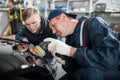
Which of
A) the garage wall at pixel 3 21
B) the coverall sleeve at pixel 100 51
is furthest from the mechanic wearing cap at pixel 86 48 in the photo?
the garage wall at pixel 3 21

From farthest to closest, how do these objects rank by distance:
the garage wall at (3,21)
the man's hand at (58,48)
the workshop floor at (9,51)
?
the garage wall at (3,21)
the man's hand at (58,48)
the workshop floor at (9,51)

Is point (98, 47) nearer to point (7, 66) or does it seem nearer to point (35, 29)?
point (7, 66)

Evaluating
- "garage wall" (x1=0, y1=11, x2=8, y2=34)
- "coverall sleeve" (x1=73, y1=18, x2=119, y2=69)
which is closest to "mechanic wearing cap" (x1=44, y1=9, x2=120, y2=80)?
"coverall sleeve" (x1=73, y1=18, x2=119, y2=69)

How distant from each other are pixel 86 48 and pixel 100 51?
0.30 feet

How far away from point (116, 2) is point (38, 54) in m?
4.32

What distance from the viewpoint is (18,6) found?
14.1 feet

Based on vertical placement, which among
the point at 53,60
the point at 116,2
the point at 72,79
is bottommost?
the point at 72,79

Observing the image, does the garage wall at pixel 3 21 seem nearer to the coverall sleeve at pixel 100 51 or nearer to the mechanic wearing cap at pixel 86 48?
the mechanic wearing cap at pixel 86 48

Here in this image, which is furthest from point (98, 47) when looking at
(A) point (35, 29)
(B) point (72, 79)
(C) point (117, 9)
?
(C) point (117, 9)

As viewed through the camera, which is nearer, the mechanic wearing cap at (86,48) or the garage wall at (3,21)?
the mechanic wearing cap at (86,48)

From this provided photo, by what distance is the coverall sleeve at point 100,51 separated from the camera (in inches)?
43.6

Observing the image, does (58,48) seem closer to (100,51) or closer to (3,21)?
(100,51)

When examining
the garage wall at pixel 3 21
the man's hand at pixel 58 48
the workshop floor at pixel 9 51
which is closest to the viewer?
the workshop floor at pixel 9 51

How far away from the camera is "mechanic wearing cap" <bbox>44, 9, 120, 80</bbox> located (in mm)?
1119
